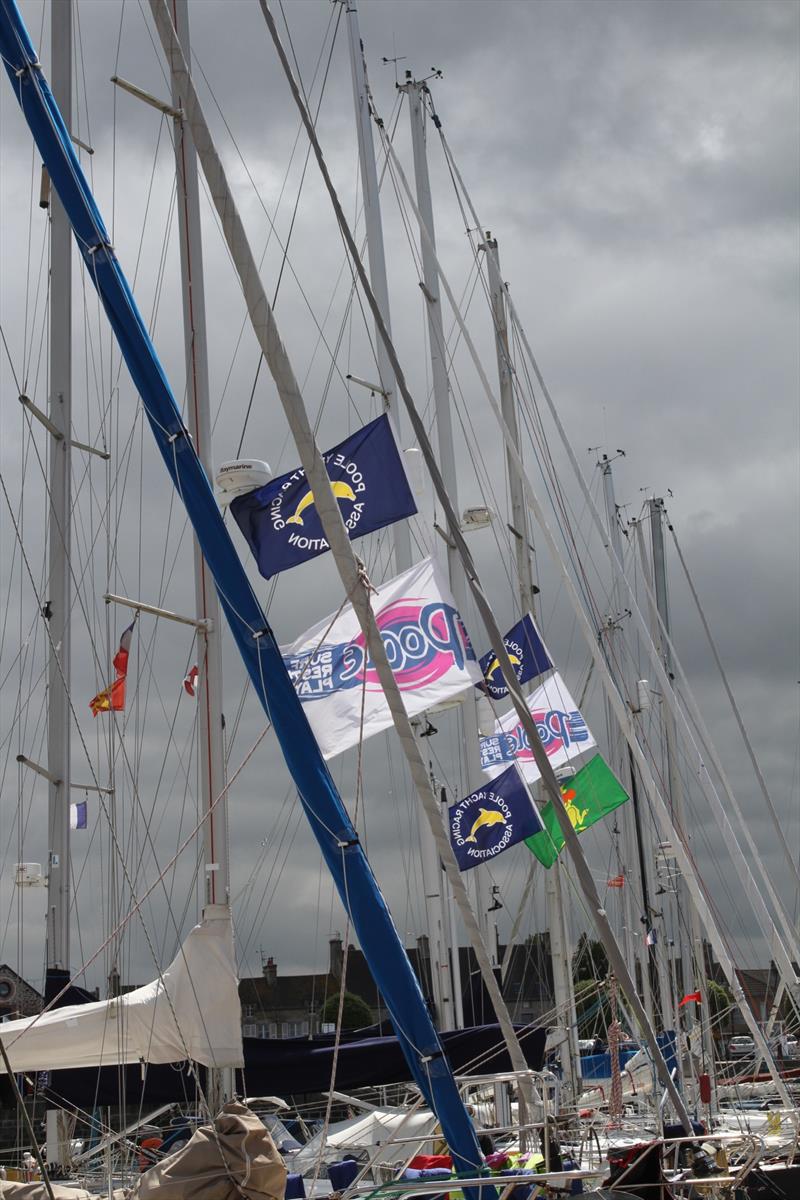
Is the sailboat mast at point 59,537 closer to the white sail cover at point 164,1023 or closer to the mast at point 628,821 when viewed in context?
the white sail cover at point 164,1023

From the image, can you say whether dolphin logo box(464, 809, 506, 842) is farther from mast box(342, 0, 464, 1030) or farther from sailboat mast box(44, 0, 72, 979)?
sailboat mast box(44, 0, 72, 979)

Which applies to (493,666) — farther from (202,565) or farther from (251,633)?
(251,633)

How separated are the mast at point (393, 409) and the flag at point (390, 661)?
1.97 m

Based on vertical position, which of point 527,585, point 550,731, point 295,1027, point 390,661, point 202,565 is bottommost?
point 295,1027

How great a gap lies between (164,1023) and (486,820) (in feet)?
28.3

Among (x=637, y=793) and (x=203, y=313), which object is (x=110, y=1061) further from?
(x=637, y=793)

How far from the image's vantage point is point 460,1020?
19297 millimetres

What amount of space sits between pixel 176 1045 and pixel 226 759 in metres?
2.54

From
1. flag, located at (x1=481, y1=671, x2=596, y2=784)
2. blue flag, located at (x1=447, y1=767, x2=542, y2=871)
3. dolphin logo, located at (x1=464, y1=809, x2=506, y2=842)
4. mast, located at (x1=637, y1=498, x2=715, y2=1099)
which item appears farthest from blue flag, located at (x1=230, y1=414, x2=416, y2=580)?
mast, located at (x1=637, y1=498, x2=715, y2=1099)

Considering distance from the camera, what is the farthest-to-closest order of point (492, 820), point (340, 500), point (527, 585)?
point (527, 585), point (492, 820), point (340, 500)

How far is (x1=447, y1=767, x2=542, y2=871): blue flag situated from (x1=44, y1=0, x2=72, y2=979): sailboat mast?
5767 millimetres

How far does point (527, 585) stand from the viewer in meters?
27.7

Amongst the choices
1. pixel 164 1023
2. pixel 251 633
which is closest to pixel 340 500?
pixel 251 633

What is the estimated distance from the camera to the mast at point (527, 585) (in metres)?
23.6
